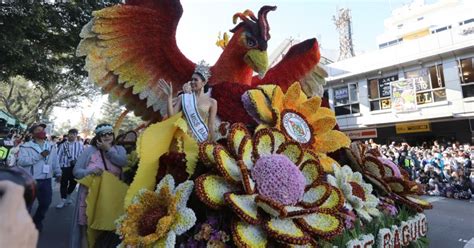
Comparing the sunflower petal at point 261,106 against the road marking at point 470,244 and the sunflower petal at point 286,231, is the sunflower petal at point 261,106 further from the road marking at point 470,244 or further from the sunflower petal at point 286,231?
the road marking at point 470,244

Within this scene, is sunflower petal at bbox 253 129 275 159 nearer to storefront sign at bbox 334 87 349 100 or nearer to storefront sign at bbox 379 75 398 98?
storefront sign at bbox 379 75 398 98

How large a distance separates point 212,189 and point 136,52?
1592 mm

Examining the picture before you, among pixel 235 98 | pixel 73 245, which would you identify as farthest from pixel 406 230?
pixel 73 245

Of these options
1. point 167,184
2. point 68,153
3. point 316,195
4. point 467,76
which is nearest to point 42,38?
point 68,153

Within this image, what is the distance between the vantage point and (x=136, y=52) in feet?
9.16

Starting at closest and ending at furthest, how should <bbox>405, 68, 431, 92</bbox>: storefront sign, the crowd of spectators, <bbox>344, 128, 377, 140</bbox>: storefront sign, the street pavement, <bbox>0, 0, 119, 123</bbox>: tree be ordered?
the street pavement, <bbox>0, 0, 119, 123</bbox>: tree, the crowd of spectators, <bbox>405, 68, 431, 92</bbox>: storefront sign, <bbox>344, 128, 377, 140</bbox>: storefront sign

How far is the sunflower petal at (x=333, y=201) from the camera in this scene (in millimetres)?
1790

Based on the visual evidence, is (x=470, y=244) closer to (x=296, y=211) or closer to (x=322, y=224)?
(x=322, y=224)

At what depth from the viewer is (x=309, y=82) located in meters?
3.65

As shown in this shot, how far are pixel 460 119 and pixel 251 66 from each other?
1474 centimetres

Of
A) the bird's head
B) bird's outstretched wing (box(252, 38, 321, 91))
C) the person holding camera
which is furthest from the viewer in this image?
the person holding camera

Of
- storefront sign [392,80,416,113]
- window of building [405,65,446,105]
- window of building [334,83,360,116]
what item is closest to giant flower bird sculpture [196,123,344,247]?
window of building [405,65,446,105]

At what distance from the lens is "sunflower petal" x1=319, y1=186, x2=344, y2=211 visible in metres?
1.79

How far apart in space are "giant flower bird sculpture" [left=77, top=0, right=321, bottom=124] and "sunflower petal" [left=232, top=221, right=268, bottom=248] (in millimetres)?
1020
